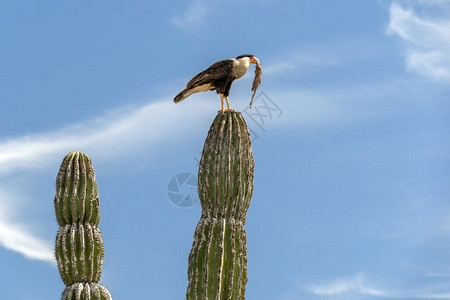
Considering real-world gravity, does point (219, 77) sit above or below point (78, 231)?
above

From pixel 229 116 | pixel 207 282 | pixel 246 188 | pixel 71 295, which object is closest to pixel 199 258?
pixel 207 282

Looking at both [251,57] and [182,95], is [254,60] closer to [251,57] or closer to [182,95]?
[251,57]

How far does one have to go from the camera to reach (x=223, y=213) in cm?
1275

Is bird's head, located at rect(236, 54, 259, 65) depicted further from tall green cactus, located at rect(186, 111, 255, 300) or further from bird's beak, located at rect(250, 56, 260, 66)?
tall green cactus, located at rect(186, 111, 255, 300)

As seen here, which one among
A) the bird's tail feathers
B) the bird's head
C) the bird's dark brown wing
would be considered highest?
the bird's head

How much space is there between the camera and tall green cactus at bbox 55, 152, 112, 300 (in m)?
14.8

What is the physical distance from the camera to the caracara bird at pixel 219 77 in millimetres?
14055

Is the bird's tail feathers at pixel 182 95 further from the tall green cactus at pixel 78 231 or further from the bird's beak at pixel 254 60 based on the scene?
the tall green cactus at pixel 78 231

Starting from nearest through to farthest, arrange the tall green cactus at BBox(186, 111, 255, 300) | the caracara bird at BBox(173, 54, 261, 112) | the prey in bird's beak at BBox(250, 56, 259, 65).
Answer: the tall green cactus at BBox(186, 111, 255, 300) → the caracara bird at BBox(173, 54, 261, 112) → the prey in bird's beak at BBox(250, 56, 259, 65)

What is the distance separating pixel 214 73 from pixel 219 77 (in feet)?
0.35

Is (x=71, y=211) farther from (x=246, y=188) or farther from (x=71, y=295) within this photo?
(x=246, y=188)

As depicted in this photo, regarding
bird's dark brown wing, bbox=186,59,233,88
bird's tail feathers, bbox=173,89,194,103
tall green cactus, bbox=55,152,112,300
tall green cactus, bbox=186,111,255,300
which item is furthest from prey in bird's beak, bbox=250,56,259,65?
tall green cactus, bbox=55,152,112,300

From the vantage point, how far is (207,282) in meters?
12.5

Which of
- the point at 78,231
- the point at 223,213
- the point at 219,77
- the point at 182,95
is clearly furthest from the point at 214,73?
the point at 78,231
